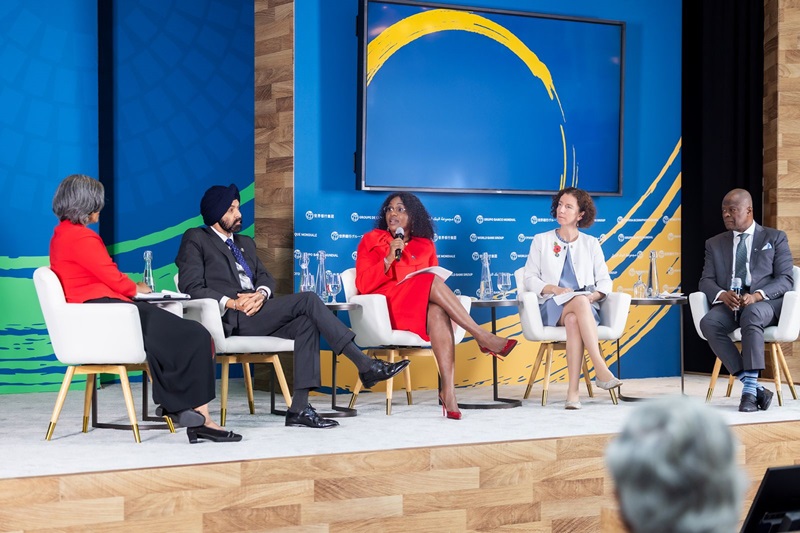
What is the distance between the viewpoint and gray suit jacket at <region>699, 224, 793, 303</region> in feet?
18.5

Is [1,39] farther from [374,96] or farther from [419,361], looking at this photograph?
[419,361]

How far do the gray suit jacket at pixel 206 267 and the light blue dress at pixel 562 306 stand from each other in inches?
69.8

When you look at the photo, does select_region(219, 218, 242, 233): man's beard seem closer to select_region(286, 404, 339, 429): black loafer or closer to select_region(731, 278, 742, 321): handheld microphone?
select_region(286, 404, 339, 429): black loafer

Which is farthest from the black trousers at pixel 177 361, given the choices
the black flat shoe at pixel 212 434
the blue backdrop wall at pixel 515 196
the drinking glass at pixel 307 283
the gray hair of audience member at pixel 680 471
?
the gray hair of audience member at pixel 680 471

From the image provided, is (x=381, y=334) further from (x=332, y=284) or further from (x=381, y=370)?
(x=332, y=284)

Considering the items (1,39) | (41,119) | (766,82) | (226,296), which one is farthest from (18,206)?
(766,82)

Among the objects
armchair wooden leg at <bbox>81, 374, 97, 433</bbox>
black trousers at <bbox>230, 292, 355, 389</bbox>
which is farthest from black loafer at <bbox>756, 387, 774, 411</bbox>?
armchair wooden leg at <bbox>81, 374, 97, 433</bbox>

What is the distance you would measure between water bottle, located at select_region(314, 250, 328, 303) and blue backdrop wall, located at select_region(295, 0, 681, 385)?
418 millimetres

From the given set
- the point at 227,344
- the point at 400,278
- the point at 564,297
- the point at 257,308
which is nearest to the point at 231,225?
the point at 257,308

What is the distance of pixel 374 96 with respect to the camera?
6.24 meters

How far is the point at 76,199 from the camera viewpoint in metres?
4.34

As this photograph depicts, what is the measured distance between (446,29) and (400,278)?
1.89 metres

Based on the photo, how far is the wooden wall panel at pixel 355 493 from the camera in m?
3.38

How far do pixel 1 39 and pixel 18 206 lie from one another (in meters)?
1.04
